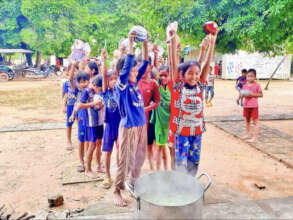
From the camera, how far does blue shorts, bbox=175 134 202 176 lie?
9.61 ft

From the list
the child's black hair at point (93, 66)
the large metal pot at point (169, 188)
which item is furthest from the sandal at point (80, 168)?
the large metal pot at point (169, 188)

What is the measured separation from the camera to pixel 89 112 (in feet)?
12.3

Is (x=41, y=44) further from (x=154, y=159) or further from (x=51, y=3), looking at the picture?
(x=154, y=159)

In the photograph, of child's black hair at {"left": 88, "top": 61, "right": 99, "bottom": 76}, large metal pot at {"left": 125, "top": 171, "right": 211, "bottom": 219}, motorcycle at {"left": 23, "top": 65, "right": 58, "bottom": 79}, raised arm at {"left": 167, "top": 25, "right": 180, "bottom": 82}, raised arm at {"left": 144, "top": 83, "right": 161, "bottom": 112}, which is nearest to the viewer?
large metal pot at {"left": 125, "top": 171, "right": 211, "bottom": 219}

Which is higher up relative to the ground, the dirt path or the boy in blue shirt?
the boy in blue shirt

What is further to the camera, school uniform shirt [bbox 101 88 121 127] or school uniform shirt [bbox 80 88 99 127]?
school uniform shirt [bbox 80 88 99 127]

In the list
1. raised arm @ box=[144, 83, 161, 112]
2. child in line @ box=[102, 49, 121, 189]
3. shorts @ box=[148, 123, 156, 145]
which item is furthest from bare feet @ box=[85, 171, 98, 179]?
raised arm @ box=[144, 83, 161, 112]

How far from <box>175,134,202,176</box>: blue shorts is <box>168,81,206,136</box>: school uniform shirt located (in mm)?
69

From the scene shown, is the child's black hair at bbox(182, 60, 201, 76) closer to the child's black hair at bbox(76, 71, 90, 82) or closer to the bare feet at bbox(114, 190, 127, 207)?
the bare feet at bbox(114, 190, 127, 207)

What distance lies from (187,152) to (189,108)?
48cm

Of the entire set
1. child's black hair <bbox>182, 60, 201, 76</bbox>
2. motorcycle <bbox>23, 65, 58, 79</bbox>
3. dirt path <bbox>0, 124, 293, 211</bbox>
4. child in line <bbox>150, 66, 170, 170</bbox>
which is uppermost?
motorcycle <bbox>23, 65, 58, 79</bbox>

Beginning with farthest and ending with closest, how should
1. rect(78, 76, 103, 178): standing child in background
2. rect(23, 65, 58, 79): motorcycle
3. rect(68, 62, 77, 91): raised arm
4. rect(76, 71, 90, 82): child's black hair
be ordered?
rect(23, 65, 58, 79): motorcycle < rect(68, 62, 77, 91): raised arm < rect(76, 71, 90, 82): child's black hair < rect(78, 76, 103, 178): standing child in background

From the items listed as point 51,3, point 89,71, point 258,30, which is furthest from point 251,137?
point 51,3

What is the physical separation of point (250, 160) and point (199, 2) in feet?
12.5
